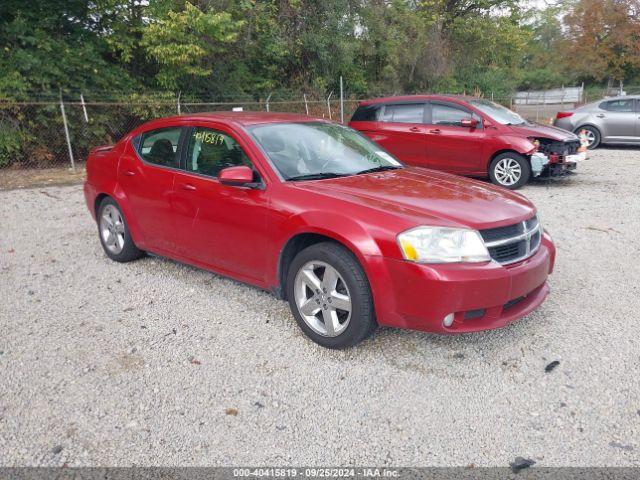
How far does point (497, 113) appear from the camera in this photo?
9.97 metres

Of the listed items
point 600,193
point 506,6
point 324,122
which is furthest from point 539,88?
point 324,122

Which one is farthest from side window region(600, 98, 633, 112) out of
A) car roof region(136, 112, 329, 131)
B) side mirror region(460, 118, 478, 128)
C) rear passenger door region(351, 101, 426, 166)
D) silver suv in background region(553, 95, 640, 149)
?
car roof region(136, 112, 329, 131)

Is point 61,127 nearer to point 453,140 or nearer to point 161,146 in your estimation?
point 453,140

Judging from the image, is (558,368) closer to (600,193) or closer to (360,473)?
(360,473)

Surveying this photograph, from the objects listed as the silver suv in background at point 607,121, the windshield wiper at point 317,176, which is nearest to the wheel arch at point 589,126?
the silver suv in background at point 607,121

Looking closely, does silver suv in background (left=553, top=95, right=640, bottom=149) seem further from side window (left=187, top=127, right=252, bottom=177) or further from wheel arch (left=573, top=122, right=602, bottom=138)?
side window (left=187, top=127, right=252, bottom=177)

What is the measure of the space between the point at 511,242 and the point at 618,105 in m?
13.9

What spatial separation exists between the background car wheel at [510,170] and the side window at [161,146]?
6471 millimetres

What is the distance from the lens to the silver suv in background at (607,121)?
14.8m

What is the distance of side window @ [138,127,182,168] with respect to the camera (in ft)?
15.6

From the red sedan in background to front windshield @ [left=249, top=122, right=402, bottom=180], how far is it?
17.3ft

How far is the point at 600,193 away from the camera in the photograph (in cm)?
909

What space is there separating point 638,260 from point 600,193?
158 inches

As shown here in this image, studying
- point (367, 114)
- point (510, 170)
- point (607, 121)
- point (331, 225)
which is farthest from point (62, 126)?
point (607, 121)
